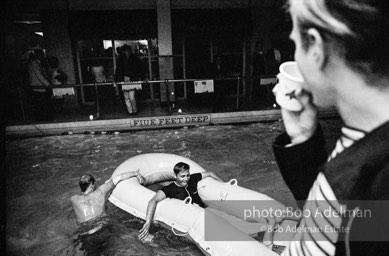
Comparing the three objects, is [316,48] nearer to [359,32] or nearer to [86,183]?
[359,32]

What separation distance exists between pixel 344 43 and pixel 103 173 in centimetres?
697

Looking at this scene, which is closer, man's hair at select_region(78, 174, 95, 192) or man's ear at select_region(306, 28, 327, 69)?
man's ear at select_region(306, 28, 327, 69)

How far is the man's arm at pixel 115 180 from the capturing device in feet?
16.4

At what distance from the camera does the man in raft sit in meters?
4.43

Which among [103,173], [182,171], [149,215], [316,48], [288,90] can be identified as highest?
[316,48]

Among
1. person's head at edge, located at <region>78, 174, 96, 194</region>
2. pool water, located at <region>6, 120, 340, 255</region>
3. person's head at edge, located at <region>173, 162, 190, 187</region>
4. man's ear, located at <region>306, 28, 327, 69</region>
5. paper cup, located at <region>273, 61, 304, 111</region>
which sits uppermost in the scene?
man's ear, located at <region>306, 28, 327, 69</region>

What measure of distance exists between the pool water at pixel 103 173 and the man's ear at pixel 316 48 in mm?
4045

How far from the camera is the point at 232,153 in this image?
7953 millimetres

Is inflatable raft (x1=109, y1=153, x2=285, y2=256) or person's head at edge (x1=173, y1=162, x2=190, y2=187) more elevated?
person's head at edge (x1=173, y1=162, x2=190, y2=187)

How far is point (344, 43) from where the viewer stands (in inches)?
29.8

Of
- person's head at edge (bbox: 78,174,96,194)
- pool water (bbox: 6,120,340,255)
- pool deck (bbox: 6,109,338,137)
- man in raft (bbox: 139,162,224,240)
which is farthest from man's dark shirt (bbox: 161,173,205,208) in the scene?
pool deck (bbox: 6,109,338,137)

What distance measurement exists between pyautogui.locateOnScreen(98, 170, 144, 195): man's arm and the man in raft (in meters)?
0.94

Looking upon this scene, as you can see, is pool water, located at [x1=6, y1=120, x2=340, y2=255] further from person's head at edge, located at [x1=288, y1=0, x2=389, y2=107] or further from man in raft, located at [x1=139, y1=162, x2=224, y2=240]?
person's head at edge, located at [x1=288, y1=0, x2=389, y2=107]

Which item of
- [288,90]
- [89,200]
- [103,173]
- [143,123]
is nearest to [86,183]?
[89,200]
